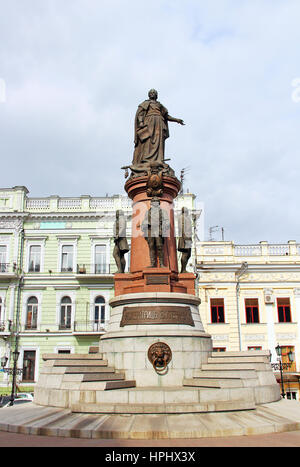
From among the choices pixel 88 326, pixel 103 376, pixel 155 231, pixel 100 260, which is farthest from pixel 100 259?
pixel 103 376

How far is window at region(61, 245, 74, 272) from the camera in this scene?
3288 centimetres

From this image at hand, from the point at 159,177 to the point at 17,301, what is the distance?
862 inches

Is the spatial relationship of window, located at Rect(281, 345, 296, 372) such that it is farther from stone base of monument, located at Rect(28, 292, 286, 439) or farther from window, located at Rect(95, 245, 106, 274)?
A: stone base of monument, located at Rect(28, 292, 286, 439)

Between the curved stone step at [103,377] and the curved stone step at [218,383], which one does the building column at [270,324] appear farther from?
the curved stone step at [103,377]

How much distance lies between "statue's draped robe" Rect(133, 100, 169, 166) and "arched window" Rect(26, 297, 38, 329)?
2059cm

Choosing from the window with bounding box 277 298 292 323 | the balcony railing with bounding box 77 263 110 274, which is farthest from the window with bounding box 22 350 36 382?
the window with bounding box 277 298 292 323

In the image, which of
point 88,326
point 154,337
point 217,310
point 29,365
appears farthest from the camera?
point 217,310

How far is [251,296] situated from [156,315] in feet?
72.9

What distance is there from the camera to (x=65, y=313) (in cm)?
3197

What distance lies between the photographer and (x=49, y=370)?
10.6m

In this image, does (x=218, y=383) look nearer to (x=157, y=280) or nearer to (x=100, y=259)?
(x=157, y=280)

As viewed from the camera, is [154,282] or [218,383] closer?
[218,383]
